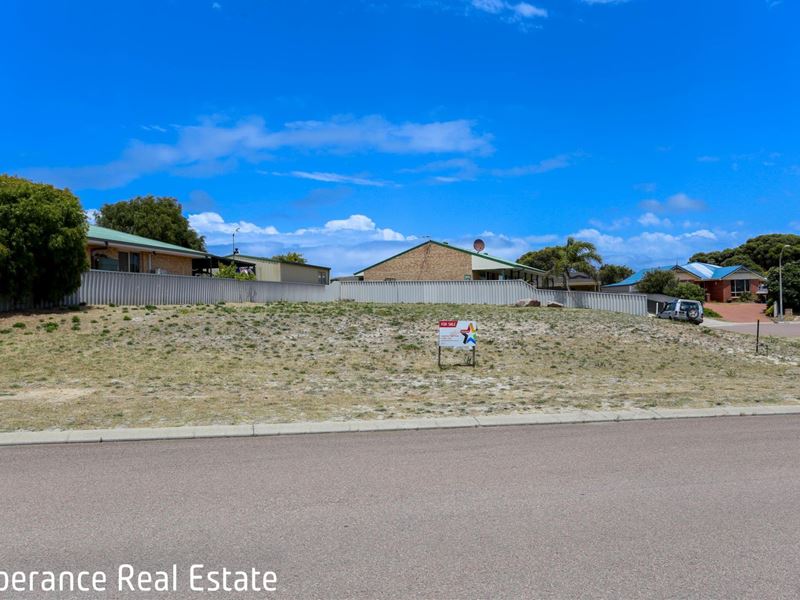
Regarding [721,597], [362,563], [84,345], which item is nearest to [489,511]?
[362,563]

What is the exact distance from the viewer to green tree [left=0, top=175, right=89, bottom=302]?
2141 centimetres

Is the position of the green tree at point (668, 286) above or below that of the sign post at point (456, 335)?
above

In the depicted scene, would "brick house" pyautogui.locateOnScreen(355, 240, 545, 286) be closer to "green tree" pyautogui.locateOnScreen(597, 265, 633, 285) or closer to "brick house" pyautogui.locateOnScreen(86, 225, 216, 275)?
"brick house" pyautogui.locateOnScreen(86, 225, 216, 275)

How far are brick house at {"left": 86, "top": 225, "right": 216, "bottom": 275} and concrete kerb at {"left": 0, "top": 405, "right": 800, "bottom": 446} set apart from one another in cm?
2486

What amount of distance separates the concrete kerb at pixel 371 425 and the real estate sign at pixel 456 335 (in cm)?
646

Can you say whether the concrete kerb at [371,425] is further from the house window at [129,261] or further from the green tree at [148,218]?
the green tree at [148,218]

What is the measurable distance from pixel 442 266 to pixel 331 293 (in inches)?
681

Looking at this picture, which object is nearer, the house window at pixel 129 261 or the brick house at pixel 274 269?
the house window at pixel 129 261

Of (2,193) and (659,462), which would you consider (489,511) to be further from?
(2,193)

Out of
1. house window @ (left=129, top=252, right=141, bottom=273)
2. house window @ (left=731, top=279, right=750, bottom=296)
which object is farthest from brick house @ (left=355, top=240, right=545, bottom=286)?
house window @ (left=731, top=279, right=750, bottom=296)

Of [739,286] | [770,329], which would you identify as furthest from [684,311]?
[739,286]

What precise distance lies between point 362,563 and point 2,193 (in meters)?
23.1

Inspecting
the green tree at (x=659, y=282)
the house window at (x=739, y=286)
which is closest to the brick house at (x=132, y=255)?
the green tree at (x=659, y=282)

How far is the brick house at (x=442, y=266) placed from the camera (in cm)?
5709
